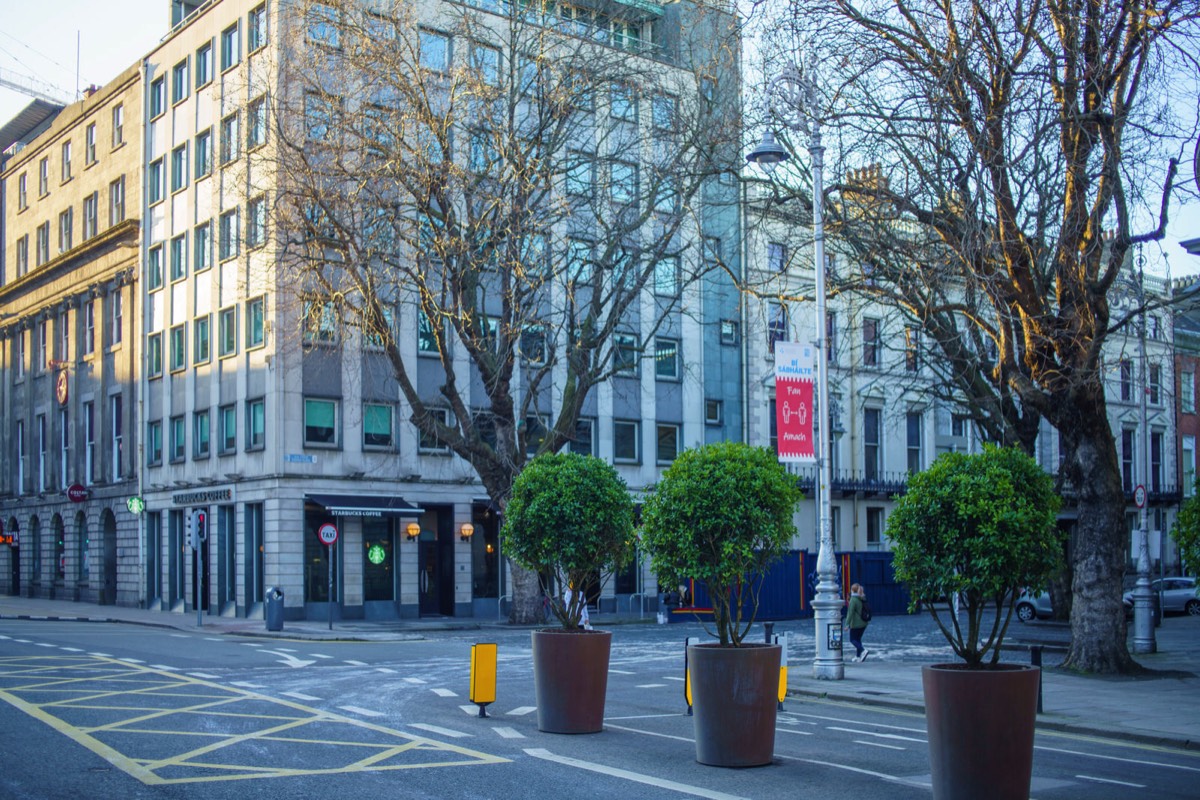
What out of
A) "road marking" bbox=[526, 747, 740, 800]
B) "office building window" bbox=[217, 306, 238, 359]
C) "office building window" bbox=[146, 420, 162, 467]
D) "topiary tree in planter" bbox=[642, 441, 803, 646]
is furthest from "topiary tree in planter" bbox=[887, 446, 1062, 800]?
"office building window" bbox=[146, 420, 162, 467]

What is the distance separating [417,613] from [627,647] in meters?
14.0

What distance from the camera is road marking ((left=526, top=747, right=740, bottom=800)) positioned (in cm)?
1017

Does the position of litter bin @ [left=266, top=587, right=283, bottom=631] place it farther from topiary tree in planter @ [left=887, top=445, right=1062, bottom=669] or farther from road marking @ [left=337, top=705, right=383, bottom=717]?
topiary tree in planter @ [left=887, top=445, right=1062, bottom=669]

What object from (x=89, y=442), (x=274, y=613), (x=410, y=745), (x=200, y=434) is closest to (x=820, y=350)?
(x=410, y=745)

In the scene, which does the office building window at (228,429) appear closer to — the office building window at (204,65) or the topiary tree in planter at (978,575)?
the office building window at (204,65)

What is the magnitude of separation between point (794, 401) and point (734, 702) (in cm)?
998

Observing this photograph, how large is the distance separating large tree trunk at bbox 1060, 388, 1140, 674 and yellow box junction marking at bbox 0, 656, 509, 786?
12583 mm

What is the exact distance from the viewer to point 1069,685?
1947 cm

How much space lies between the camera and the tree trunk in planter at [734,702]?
11523 millimetres

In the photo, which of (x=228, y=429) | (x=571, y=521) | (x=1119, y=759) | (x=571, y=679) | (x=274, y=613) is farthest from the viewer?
(x=228, y=429)

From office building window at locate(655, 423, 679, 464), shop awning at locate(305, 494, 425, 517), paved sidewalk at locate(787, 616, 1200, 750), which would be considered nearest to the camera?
paved sidewalk at locate(787, 616, 1200, 750)

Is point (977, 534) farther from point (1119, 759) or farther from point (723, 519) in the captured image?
point (1119, 759)

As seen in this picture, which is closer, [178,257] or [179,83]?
[178,257]

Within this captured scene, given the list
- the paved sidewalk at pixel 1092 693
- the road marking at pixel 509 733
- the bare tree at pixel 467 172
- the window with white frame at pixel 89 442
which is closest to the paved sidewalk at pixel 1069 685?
the paved sidewalk at pixel 1092 693
